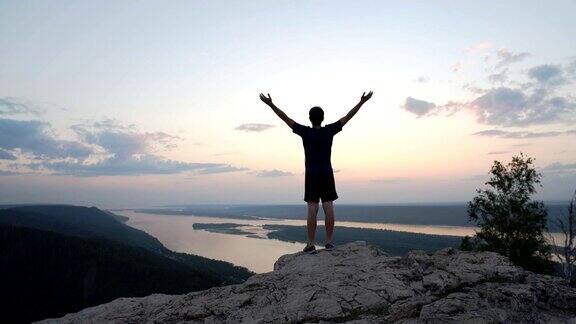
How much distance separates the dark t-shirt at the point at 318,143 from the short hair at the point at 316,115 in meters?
0.21

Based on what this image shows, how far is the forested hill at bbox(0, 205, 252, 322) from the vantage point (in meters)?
112

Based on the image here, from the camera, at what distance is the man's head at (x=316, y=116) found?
8.73 metres

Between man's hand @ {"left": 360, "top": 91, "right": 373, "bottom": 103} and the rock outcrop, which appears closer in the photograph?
the rock outcrop

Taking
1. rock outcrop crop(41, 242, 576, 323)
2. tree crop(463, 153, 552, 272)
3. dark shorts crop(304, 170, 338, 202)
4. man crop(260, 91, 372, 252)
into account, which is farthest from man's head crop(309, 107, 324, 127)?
tree crop(463, 153, 552, 272)

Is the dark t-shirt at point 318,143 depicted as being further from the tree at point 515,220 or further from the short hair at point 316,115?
the tree at point 515,220

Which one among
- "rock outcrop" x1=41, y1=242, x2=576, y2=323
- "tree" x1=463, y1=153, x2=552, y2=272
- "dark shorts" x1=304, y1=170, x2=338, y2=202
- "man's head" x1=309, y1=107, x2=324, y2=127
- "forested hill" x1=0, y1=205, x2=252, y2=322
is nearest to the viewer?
"rock outcrop" x1=41, y1=242, x2=576, y2=323

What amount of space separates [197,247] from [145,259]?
54664mm

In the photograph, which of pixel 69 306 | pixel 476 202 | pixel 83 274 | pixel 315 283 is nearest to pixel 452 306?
pixel 315 283

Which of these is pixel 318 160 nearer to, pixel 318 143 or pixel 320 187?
pixel 318 143

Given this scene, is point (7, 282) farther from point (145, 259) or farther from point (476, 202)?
point (476, 202)

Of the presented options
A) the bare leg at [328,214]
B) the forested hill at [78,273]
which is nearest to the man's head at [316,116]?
the bare leg at [328,214]

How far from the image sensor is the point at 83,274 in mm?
131250

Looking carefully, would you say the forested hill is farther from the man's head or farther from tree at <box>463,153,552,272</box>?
the man's head

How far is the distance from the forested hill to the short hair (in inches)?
4046
